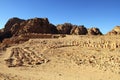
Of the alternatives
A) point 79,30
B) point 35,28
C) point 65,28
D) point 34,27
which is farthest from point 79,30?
point 34,27

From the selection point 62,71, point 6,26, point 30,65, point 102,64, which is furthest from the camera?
point 6,26

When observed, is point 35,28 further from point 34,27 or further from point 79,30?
point 79,30

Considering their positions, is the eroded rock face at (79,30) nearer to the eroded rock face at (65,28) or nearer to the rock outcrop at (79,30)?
the rock outcrop at (79,30)

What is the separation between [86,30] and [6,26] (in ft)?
99.2

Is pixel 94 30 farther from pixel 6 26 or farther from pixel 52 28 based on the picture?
pixel 6 26

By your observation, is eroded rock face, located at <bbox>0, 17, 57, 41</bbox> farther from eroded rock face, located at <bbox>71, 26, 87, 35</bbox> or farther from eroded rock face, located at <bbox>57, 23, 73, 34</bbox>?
eroded rock face, located at <bbox>57, 23, 73, 34</bbox>

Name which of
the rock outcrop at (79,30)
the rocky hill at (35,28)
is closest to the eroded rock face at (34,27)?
the rocky hill at (35,28)

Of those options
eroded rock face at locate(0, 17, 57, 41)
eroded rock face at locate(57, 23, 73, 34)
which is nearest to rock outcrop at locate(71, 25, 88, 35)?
eroded rock face at locate(57, 23, 73, 34)

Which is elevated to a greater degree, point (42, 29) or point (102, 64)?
point (42, 29)

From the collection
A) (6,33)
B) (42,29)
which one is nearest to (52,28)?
(42,29)

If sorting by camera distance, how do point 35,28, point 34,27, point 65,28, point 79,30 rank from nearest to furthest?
point 35,28, point 34,27, point 79,30, point 65,28

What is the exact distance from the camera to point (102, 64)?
15141 mm

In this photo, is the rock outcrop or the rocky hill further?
the rock outcrop

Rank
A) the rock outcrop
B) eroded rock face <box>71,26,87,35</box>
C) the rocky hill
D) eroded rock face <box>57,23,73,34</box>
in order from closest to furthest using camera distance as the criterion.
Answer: the rocky hill < the rock outcrop < eroded rock face <box>71,26,87,35</box> < eroded rock face <box>57,23,73,34</box>
